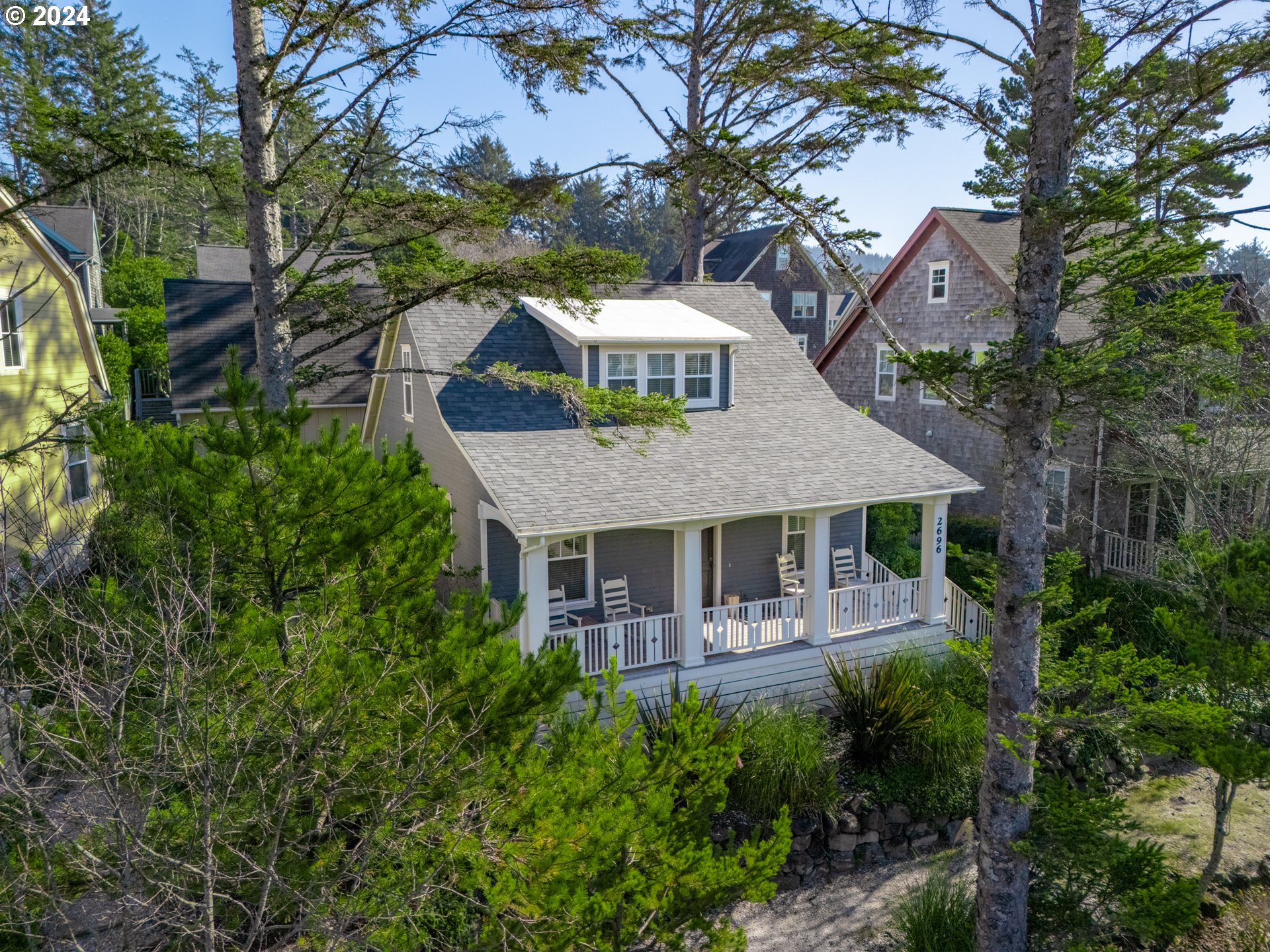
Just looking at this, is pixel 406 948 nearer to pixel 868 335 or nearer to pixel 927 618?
pixel 927 618

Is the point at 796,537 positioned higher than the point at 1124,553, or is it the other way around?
the point at 796,537

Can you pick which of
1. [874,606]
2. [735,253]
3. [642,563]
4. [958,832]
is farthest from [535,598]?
[735,253]

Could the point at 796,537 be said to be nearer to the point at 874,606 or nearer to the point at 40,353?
the point at 874,606

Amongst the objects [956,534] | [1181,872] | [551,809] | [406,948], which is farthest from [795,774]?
A: [956,534]

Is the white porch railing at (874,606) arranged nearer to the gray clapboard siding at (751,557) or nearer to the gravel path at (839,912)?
the gray clapboard siding at (751,557)

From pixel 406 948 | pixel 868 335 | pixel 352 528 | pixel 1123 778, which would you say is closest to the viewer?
pixel 406 948

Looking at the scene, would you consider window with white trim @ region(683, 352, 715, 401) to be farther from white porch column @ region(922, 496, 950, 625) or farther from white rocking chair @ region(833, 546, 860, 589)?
white porch column @ region(922, 496, 950, 625)

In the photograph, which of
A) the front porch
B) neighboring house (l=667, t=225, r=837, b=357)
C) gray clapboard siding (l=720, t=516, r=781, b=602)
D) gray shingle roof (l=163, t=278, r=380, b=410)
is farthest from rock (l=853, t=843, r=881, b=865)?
neighboring house (l=667, t=225, r=837, b=357)
